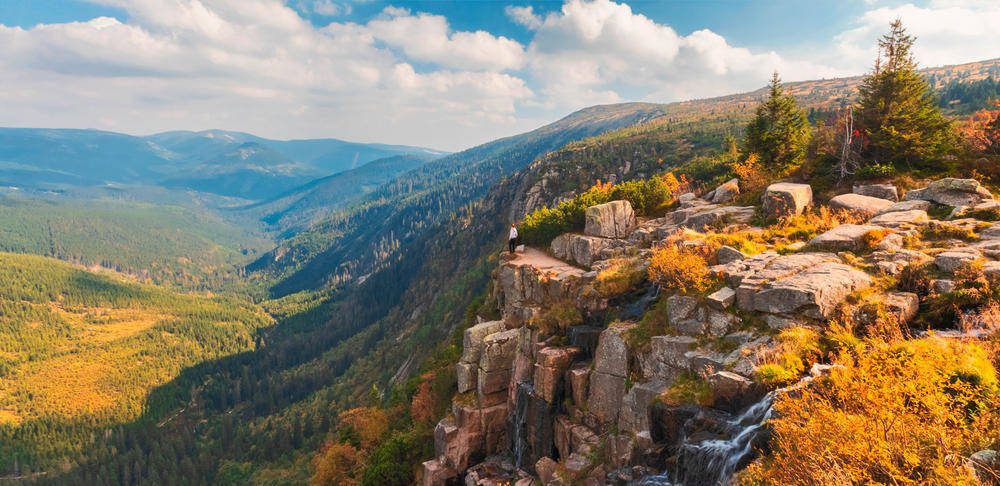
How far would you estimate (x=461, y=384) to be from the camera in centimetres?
3503

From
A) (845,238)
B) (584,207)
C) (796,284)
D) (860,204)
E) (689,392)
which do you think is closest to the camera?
(689,392)

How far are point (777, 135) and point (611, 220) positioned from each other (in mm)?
16005

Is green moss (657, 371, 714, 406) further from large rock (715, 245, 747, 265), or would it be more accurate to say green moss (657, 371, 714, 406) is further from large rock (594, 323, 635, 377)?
large rock (715, 245, 747, 265)

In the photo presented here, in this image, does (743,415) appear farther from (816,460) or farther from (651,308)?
(651,308)

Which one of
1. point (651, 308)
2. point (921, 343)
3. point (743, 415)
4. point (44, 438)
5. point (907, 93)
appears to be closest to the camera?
point (921, 343)

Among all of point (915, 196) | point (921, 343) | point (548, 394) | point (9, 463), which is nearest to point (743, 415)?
point (921, 343)

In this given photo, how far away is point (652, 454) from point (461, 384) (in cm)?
2153

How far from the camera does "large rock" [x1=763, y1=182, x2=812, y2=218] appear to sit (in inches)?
1097

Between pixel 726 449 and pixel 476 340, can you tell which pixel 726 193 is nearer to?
pixel 476 340

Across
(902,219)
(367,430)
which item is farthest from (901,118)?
(367,430)

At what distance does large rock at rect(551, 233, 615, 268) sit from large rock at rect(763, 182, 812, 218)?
11.0m

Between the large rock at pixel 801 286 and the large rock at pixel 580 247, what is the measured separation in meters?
17.0

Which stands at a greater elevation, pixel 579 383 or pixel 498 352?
pixel 579 383

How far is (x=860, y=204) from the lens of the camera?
1005 inches
